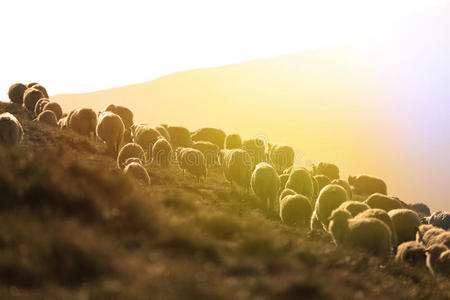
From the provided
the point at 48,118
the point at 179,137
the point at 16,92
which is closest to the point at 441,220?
the point at 179,137

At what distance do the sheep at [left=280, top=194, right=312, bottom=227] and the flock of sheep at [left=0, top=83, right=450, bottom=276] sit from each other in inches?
2.3

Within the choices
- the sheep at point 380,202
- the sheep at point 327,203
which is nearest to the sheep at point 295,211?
the sheep at point 327,203

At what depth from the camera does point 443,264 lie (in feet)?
61.5

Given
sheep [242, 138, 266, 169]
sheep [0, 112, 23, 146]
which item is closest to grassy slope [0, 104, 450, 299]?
sheep [0, 112, 23, 146]

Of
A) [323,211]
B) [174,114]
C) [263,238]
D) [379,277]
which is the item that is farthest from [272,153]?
[174,114]

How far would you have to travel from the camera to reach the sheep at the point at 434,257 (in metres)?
18.8

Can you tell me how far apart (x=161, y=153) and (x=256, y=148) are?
1305cm

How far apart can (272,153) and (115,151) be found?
18988 millimetres

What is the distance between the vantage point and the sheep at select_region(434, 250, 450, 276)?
18672 mm

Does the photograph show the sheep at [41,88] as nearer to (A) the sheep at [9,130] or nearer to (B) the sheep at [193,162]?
(B) the sheep at [193,162]

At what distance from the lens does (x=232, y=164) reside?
1422 inches

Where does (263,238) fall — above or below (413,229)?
above

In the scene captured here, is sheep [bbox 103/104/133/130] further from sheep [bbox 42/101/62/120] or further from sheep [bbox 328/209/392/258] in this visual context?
sheep [bbox 328/209/392/258]

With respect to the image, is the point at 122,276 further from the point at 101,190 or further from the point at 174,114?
the point at 174,114
